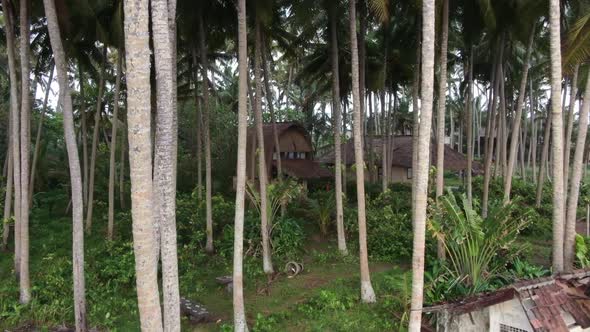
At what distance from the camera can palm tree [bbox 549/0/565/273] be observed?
923cm

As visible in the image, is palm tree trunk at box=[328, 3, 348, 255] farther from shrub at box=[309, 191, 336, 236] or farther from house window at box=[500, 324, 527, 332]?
house window at box=[500, 324, 527, 332]

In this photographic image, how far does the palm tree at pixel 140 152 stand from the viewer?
5113 millimetres

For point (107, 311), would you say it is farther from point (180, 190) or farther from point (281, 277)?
point (180, 190)

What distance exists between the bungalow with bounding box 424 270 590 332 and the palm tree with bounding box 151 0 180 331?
4165mm

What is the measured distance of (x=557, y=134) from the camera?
31.2 ft

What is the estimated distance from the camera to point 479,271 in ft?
31.1

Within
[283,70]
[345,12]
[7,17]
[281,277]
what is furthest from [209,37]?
[283,70]

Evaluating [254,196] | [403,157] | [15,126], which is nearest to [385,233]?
[254,196]

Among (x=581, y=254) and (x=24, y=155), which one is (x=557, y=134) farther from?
(x=24, y=155)

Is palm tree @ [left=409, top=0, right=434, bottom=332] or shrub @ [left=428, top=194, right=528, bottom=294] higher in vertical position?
palm tree @ [left=409, top=0, right=434, bottom=332]

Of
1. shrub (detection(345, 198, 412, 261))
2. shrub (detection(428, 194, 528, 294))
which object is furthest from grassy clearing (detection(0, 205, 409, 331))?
shrub (detection(428, 194, 528, 294))

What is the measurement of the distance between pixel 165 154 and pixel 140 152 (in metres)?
0.99

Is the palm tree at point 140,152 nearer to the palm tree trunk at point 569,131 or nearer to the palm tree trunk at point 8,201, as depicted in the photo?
the palm tree trunk at point 8,201

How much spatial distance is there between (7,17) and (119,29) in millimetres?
2550
